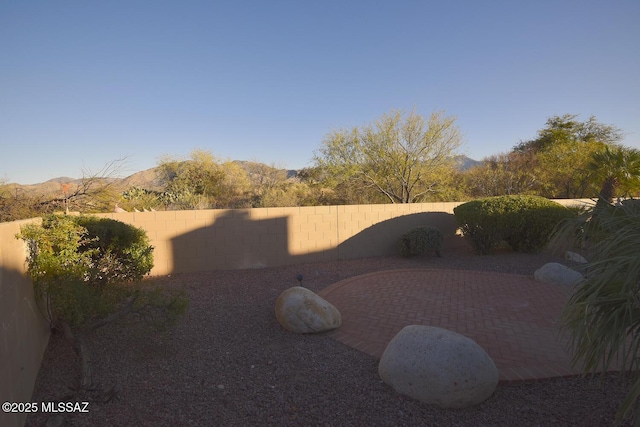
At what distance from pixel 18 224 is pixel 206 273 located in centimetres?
482

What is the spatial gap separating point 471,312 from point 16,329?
5455 mm

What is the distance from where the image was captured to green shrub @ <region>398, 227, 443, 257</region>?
9352mm

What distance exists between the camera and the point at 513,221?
30.8ft

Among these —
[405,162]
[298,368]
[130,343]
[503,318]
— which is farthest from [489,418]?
[405,162]

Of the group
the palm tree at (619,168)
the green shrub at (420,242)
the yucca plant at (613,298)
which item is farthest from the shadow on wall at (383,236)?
the yucca plant at (613,298)

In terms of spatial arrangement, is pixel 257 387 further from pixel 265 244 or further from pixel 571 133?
pixel 571 133

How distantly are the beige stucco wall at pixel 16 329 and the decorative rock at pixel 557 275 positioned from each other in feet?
26.9

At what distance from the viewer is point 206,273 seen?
8086mm

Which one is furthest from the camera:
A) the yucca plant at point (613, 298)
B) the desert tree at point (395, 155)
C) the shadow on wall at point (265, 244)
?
the desert tree at point (395, 155)

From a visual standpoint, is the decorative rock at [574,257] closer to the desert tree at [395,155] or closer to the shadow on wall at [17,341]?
the desert tree at [395,155]

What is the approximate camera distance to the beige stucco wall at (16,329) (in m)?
2.31

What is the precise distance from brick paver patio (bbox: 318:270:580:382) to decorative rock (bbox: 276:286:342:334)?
18 centimetres

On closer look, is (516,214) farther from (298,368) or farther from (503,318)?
(298,368)

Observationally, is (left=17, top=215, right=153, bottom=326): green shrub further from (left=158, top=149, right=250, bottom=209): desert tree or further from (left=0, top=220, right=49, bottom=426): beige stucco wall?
(left=158, top=149, right=250, bottom=209): desert tree
